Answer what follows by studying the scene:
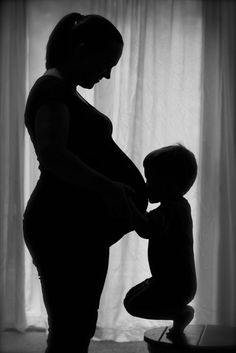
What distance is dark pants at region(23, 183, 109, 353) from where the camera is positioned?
0.91 meters

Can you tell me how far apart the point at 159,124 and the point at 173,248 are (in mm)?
1692

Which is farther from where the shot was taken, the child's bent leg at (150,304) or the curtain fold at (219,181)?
the curtain fold at (219,181)

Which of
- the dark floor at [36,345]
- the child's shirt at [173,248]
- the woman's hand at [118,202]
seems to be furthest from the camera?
the dark floor at [36,345]

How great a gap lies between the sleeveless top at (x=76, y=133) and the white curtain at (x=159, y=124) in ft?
5.54

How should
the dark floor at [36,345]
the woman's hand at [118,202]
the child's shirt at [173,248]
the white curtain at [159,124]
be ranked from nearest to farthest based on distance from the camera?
the woman's hand at [118,202]
the child's shirt at [173,248]
the dark floor at [36,345]
the white curtain at [159,124]

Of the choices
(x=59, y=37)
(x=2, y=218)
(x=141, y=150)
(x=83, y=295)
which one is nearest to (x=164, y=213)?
(x=83, y=295)

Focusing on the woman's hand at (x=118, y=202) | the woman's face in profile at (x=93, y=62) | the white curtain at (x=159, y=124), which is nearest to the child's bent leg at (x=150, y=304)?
the woman's hand at (x=118, y=202)

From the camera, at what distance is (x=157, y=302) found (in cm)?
109

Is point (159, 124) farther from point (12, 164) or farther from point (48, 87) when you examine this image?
point (48, 87)

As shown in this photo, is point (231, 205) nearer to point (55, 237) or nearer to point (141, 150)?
point (141, 150)

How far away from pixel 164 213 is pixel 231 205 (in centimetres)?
171

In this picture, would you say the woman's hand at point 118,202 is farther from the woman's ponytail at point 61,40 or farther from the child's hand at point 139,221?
the woman's ponytail at point 61,40

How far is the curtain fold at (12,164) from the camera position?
8.78ft

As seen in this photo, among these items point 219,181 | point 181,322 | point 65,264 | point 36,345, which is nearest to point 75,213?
point 65,264
